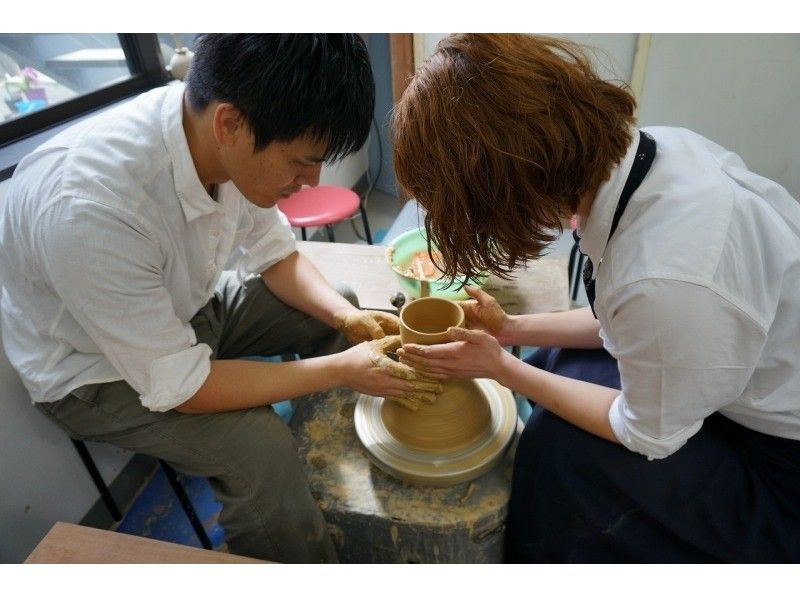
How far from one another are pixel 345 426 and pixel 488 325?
483 millimetres

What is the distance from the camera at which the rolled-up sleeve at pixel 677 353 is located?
2.98ft

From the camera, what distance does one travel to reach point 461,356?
124 centimetres

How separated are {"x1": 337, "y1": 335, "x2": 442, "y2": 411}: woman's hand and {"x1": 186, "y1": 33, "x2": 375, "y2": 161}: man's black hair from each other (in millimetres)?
508

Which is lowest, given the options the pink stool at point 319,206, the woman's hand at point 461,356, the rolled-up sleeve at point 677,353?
the pink stool at point 319,206

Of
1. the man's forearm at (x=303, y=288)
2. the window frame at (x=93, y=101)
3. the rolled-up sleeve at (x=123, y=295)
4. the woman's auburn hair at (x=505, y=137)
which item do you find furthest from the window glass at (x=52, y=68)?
the woman's auburn hair at (x=505, y=137)

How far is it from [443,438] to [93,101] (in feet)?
6.95

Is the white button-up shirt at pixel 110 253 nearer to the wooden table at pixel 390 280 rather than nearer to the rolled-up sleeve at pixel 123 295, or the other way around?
the rolled-up sleeve at pixel 123 295

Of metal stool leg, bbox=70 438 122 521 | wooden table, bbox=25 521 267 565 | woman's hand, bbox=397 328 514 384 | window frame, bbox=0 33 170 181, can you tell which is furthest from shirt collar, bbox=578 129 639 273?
window frame, bbox=0 33 170 181

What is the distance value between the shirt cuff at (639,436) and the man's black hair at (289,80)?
79cm

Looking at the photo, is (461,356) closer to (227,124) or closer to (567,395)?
(567,395)

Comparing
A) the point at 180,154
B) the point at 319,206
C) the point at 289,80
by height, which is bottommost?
the point at 319,206

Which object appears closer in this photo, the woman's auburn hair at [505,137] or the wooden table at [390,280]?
the woman's auburn hair at [505,137]

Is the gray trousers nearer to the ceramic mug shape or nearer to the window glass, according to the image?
the ceramic mug shape

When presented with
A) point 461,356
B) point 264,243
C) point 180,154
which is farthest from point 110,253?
point 461,356
